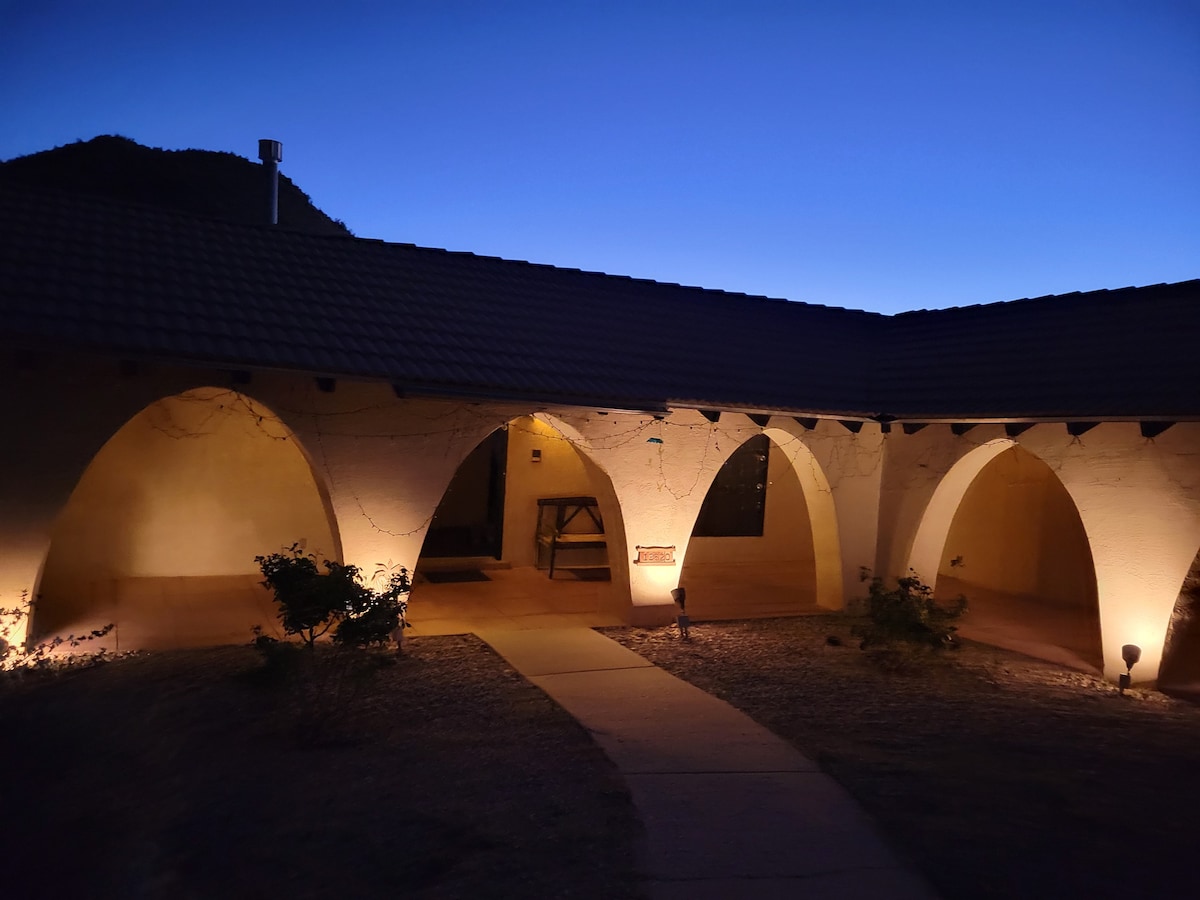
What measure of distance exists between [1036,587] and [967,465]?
4217mm

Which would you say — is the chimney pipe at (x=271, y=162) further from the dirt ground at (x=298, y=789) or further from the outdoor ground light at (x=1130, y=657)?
the outdoor ground light at (x=1130, y=657)

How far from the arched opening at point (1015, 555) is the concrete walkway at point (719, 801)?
5.42 meters

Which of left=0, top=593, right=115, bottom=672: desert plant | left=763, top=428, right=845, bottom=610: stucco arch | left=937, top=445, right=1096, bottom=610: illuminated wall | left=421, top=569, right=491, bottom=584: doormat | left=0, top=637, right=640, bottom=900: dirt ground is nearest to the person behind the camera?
left=0, top=637, right=640, bottom=900: dirt ground

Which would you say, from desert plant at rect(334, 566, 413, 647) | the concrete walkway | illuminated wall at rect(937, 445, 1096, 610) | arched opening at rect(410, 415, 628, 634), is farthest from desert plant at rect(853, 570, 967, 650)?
desert plant at rect(334, 566, 413, 647)

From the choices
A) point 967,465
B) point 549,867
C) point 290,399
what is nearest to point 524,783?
point 549,867

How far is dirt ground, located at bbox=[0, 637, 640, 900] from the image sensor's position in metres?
4.66

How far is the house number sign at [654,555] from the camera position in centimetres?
1101

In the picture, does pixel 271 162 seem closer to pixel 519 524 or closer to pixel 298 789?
pixel 519 524

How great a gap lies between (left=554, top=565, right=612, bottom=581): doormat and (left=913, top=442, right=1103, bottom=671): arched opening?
469cm

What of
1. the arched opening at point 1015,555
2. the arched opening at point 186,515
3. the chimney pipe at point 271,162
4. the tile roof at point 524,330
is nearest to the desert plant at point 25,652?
the arched opening at point 186,515

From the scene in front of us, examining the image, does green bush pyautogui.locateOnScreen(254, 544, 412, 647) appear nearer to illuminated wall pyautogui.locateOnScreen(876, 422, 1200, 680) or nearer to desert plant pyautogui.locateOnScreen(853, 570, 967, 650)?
desert plant pyautogui.locateOnScreen(853, 570, 967, 650)

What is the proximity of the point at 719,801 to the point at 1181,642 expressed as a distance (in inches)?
258

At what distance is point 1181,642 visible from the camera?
31.4 feet

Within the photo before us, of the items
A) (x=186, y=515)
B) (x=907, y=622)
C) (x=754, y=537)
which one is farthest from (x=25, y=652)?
(x=754, y=537)
